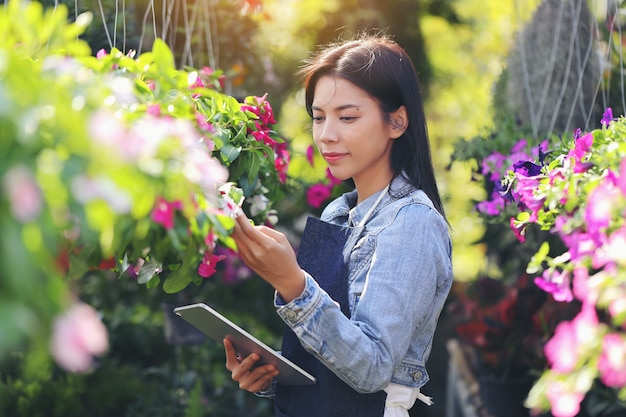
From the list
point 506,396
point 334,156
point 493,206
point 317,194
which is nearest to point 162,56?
point 334,156

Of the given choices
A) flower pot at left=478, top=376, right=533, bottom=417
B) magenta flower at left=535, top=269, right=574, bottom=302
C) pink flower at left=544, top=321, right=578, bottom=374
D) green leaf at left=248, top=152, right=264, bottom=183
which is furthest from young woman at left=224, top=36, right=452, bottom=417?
flower pot at left=478, top=376, right=533, bottom=417

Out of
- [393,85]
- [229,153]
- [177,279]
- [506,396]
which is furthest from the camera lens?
[506,396]

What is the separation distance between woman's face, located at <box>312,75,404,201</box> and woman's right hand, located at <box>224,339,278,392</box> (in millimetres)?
375

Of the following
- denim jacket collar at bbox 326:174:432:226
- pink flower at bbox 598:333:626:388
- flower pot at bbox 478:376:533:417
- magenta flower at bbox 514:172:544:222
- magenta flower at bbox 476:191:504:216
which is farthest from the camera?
flower pot at bbox 478:376:533:417

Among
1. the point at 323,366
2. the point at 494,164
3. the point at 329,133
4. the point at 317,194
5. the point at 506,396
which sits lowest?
the point at 506,396

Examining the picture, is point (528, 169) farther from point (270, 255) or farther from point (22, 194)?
point (22, 194)

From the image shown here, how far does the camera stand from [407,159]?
1594 millimetres

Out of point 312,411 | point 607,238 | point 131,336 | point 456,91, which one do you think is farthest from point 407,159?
point 456,91

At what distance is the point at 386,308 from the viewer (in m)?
1.33

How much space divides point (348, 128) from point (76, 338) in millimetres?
952

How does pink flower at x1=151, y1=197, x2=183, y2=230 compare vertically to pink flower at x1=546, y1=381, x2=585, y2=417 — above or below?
above

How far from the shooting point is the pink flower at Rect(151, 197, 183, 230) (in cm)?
74

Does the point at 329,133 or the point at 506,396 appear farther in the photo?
the point at 506,396

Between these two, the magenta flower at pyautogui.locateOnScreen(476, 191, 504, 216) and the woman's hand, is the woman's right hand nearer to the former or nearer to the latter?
the woman's hand
